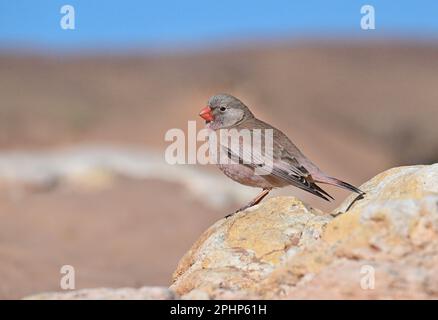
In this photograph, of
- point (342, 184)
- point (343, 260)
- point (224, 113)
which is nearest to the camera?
point (343, 260)

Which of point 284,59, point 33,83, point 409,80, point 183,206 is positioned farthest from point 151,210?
point 284,59

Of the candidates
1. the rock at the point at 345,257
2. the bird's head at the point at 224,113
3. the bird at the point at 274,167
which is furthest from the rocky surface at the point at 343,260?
the bird's head at the point at 224,113

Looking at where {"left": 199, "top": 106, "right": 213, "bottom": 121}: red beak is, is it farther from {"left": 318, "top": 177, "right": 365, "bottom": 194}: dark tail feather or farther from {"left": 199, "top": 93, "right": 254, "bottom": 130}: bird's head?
{"left": 318, "top": 177, "right": 365, "bottom": 194}: dark tail feather

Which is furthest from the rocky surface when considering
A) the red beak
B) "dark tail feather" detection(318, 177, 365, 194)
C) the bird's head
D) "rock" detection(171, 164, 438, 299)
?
the red beak

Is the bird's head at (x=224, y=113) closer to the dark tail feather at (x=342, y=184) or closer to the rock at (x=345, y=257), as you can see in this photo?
the dark tail feather at (x=342, y=184)

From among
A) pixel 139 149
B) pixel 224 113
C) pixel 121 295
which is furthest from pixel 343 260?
pixel 139 149

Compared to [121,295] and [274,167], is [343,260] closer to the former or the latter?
[121,295]
